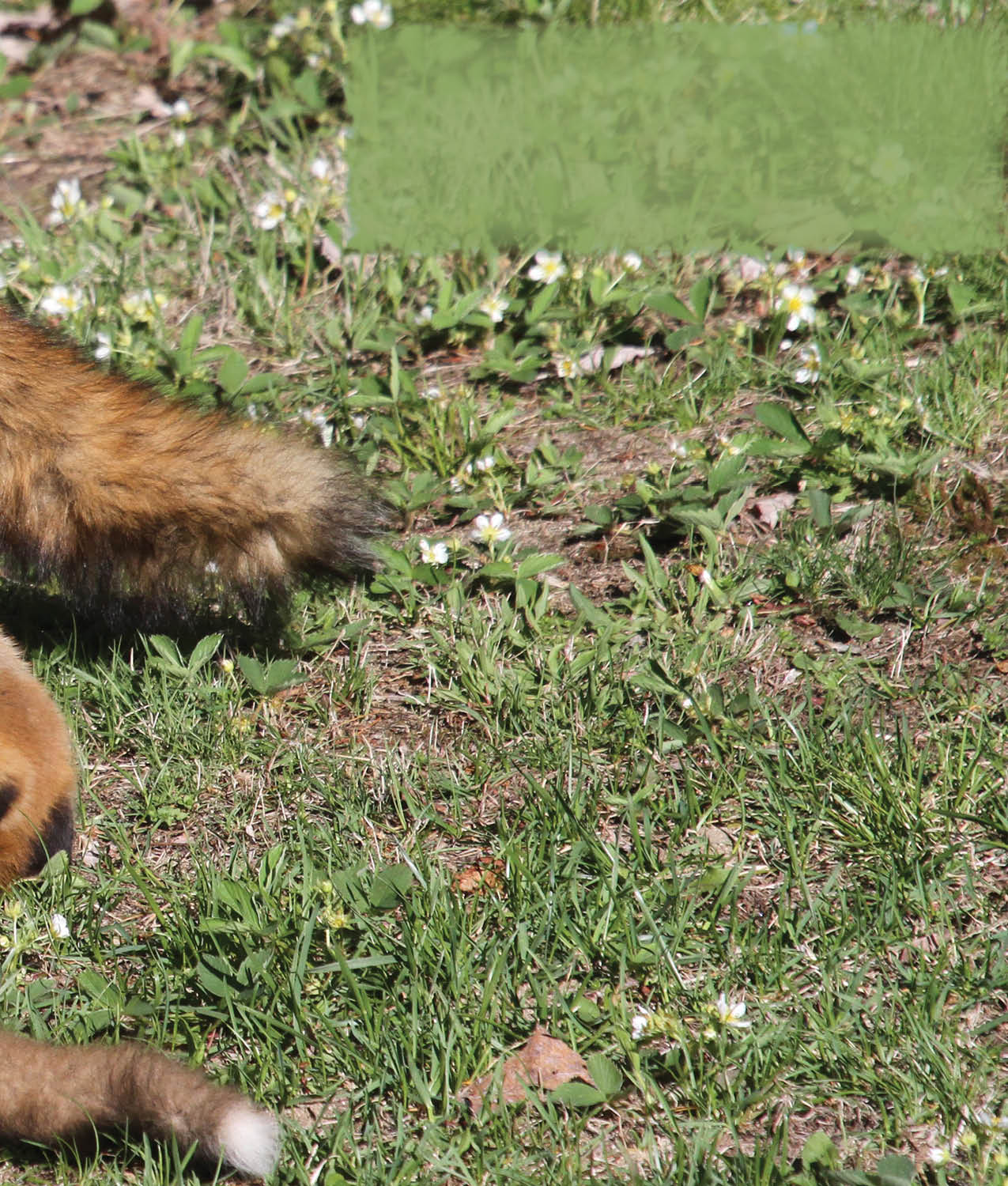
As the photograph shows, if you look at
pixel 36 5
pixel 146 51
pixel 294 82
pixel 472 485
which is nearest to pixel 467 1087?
pixel 472 485

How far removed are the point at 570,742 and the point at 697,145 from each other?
2.63 metres

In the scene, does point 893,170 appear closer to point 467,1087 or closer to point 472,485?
point 472,485

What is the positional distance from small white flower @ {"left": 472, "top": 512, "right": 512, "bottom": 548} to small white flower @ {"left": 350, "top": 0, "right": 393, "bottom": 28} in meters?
2.61

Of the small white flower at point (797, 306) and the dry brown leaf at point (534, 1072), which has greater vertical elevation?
the small white flower at point (797, 306)

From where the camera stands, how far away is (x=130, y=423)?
117 inches

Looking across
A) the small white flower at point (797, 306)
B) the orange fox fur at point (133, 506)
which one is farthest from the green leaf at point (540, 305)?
the orange fox fur at point (133, 506)

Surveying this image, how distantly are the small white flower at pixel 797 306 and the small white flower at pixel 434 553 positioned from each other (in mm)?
1376

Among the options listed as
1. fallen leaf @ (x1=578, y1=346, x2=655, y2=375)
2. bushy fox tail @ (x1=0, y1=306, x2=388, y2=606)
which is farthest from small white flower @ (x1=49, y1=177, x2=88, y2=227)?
bushy fox tail @ (x1=0, y1=306, x2=388, y2=606)

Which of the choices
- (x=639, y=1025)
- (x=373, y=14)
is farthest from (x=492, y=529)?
(x=373, y=14)

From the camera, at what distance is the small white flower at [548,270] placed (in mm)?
4399

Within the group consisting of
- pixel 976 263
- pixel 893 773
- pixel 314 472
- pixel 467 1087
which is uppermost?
pixel 976 263

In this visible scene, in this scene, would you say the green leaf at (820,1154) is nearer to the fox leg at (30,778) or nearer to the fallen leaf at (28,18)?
the fox leg at (30,778)

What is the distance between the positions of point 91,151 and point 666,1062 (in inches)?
180

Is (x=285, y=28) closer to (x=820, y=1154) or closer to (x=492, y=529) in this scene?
(x=492, y=529)
